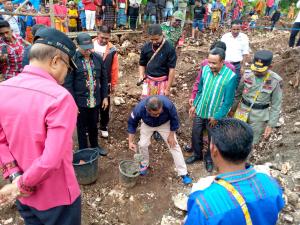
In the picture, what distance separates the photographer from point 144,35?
435 inches

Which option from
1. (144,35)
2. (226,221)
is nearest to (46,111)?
(226,221)

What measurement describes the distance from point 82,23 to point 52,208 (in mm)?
9116

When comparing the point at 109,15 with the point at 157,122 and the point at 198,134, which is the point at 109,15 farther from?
the point at 157,122

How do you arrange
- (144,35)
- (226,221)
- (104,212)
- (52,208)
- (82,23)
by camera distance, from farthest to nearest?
(144,35) < (82,23) < (104,212) < (52,208) < (226,221)

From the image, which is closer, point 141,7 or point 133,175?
point 133,175

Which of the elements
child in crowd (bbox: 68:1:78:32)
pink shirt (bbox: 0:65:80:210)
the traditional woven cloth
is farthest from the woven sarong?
child in crowd (bbox: 68:1:78:32)

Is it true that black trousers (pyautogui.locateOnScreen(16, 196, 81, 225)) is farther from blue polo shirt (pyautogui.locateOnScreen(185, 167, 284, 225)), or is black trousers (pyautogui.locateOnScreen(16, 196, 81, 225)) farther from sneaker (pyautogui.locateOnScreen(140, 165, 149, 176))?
sneaker (pyautogui.locateOnScreen(140, 165, 149, 176))

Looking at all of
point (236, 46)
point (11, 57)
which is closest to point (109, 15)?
point (236, 46)

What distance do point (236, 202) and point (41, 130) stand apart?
3.82 feet

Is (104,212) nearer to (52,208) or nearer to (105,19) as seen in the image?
(52,208)

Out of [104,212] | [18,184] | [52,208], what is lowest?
[104,212]

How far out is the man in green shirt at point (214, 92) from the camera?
3.88 meters

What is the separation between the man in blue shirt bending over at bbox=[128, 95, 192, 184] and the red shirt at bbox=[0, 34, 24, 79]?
1880 mm

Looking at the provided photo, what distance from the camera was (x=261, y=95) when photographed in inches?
146
